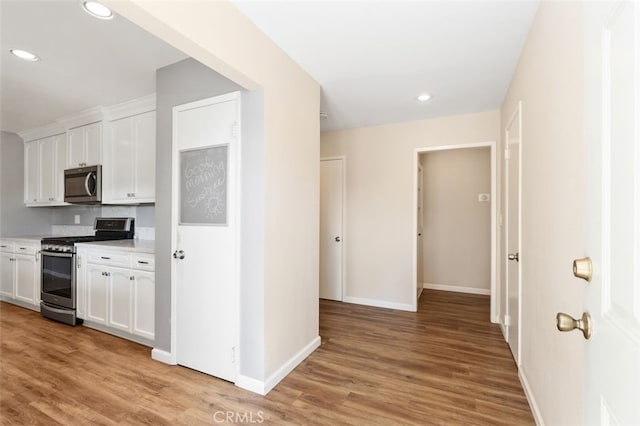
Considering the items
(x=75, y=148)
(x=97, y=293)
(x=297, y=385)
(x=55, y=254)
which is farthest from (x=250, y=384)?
(x=75, y=148)

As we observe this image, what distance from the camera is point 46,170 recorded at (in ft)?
13.5

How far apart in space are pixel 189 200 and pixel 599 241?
2.35 meters

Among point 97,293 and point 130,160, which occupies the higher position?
point 130,160

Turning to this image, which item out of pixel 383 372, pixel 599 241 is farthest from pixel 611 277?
pixel 383 372

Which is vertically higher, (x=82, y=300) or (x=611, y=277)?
(x=611, y=277)

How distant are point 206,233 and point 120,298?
1.45 metres

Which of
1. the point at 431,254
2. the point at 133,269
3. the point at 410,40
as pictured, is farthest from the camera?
the point at 431,254

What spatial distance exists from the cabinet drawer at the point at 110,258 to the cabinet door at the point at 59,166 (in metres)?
1.50

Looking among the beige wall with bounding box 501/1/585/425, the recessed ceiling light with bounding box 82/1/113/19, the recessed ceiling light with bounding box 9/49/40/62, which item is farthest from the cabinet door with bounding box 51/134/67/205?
the beige wall with bounding box 501/1/585/425

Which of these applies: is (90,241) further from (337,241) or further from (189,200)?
(337,241)

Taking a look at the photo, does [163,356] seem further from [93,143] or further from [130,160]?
[93,143]

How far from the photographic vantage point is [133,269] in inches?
108

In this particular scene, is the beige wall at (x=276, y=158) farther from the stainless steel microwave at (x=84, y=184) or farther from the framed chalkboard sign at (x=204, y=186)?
the stainless steel microwave at (x=84, y=184)

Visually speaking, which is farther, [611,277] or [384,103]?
[384,103]
